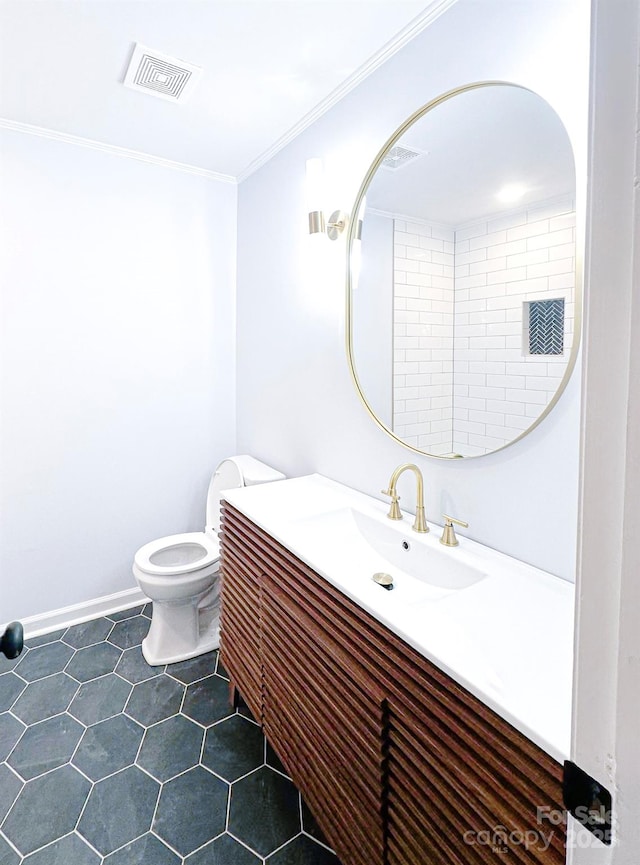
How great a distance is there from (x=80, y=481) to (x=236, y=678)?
1.33m

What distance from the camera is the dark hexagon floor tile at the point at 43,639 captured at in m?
2.34

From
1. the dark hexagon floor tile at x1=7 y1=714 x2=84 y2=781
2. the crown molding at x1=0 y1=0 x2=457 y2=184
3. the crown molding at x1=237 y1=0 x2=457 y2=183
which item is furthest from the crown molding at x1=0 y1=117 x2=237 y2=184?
the dark hexagon floor tile at x1=7 y1=714 x2=84 y2=781

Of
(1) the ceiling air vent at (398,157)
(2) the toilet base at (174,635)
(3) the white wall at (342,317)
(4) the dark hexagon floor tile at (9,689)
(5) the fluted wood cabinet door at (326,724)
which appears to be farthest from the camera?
(2) the toilet base at (174,635)

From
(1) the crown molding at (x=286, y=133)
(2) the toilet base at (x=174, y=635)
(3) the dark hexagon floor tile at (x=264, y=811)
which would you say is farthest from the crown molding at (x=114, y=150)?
(3) the dark hexagon floor tile at (x=264, y=811)

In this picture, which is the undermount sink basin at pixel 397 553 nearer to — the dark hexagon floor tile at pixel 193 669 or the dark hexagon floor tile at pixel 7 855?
the dark hexagon floor tile at pixel 193 669

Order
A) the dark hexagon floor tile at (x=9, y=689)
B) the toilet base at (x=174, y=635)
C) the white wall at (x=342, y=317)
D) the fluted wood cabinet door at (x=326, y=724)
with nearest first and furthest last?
1. the fluted wood cabinet door at (x=326, y=724)
2. the white wall at (x=342, y=317)
3. the dark hexagon floor tile at (x=9, y=689)
4. the toilet base at (x=174, y=635)

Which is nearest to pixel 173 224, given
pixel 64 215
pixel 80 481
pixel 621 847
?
pixel 64 215

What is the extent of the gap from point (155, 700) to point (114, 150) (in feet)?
8.37

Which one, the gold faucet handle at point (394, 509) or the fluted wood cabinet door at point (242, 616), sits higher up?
the gold faucet handle at point (394, 509)

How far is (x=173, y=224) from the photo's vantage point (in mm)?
2590

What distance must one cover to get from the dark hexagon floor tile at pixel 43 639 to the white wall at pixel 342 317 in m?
1.35

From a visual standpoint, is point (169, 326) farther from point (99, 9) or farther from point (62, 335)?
point (99, 9)

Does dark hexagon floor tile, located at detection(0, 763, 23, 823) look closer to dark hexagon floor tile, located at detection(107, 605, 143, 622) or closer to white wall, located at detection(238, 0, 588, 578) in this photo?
dark hexagon floor tile, located at detection(107, 605, 143, 622)

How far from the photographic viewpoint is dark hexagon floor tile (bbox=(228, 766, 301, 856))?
139 centimetres
